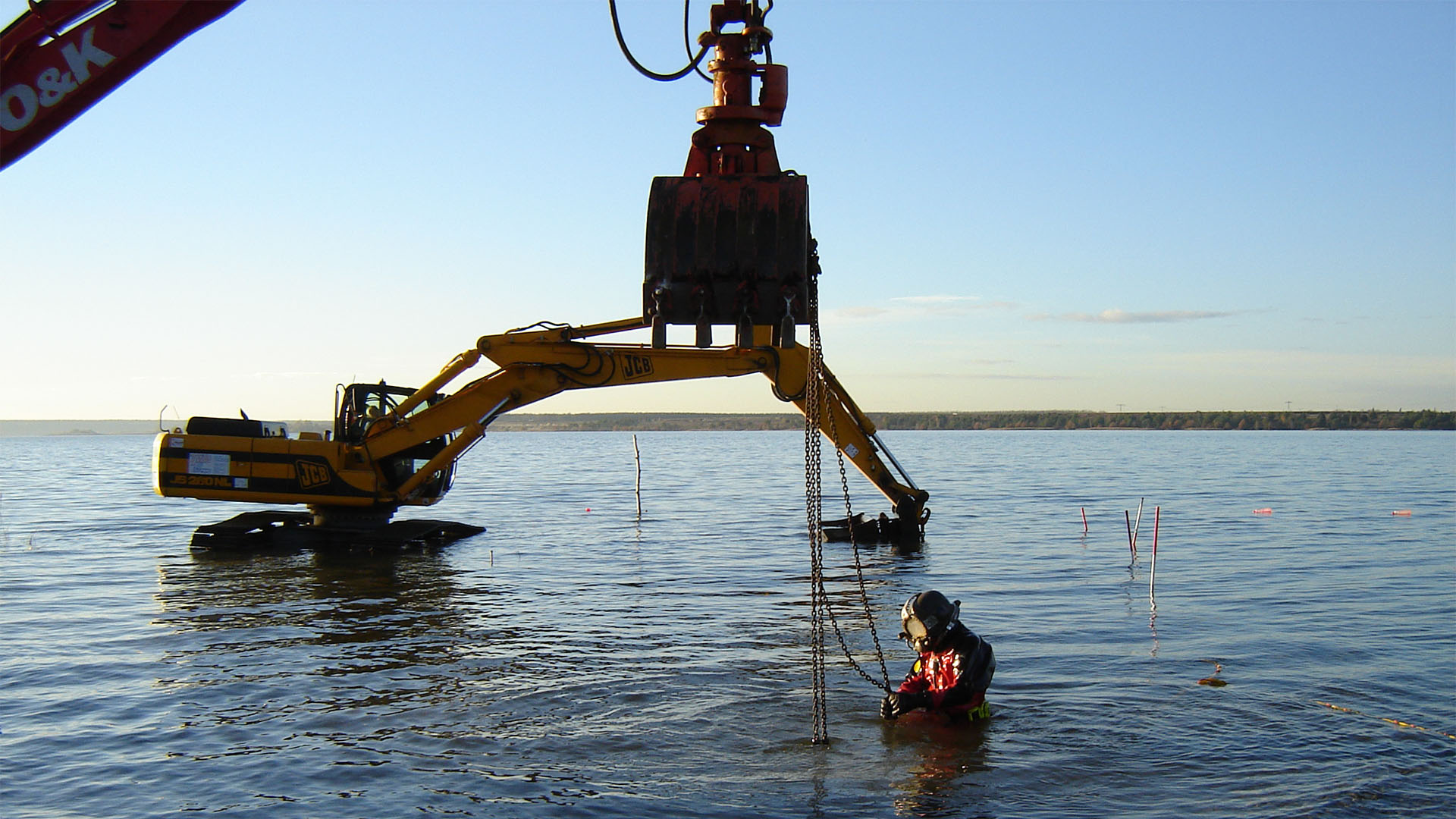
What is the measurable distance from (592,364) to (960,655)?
12683 mm

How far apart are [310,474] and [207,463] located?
1.93 metres

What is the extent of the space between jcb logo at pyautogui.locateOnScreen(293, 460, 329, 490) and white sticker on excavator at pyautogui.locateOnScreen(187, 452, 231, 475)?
1296 millimetres

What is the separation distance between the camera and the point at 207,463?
2225 centimetres

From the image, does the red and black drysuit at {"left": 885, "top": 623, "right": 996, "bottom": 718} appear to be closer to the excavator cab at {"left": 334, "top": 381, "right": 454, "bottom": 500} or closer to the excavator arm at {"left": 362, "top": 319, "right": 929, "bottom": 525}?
the excavator arm at {"left": 362, "top": 319, "right": 929, "bottom": 525}

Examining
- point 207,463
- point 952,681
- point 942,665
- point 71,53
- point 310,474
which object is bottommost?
point 952,681

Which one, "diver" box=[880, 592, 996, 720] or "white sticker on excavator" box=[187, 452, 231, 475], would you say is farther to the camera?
"white sticker on excavator" box=[187, 452, 231, 475]

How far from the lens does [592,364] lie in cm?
2152

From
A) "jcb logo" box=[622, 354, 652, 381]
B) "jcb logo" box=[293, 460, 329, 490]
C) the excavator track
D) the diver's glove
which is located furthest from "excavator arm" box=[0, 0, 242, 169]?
the excavator track

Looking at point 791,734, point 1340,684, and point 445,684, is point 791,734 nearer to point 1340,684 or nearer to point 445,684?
point 445,684

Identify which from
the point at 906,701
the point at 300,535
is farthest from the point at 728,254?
the point at 300,535

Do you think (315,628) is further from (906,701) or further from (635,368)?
(906,701)

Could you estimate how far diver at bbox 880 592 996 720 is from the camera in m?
9.89

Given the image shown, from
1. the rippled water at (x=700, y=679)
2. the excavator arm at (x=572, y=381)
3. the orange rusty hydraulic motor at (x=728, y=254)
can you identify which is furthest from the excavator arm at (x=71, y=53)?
the excavator arm at (x=572, y=381)

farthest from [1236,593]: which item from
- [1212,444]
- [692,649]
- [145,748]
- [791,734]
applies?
[1212,444]
